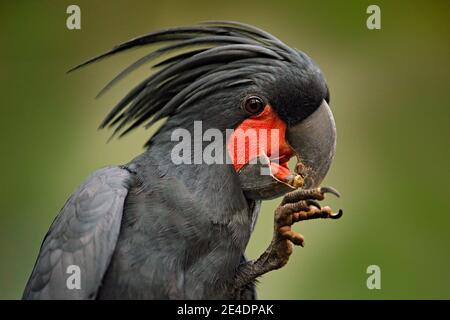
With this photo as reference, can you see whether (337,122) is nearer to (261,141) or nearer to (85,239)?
(261,141)

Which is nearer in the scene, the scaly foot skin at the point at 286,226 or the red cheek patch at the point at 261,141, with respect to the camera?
the scaly foot skin at the point at 286,226

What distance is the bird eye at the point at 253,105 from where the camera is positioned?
102 inches

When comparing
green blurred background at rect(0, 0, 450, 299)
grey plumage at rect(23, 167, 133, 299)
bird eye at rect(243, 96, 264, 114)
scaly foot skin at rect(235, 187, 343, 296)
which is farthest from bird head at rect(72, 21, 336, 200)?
green blurred background at rect(0, 0, 450, 299)

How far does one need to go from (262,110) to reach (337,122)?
2524 mm

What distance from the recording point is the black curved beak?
8.58ft

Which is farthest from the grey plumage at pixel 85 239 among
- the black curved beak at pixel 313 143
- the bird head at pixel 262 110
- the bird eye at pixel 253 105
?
the black curved beak at pixel 313 143

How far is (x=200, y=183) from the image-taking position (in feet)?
8.32

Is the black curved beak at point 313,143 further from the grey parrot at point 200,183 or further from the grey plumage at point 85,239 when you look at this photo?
the grey plumage at point 85,239

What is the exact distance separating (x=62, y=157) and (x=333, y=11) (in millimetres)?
2289

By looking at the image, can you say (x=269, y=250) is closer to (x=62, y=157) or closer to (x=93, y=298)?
(x=93, y=298)

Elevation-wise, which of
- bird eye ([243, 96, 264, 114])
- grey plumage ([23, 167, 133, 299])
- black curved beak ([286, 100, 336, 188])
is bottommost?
grey plumage ([23, 167, 133, 299])

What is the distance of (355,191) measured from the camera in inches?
194

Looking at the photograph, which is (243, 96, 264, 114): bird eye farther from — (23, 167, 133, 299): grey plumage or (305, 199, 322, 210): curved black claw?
(23, 167, 133, 299): grey plumage

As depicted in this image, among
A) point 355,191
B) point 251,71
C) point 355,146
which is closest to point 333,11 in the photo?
point 355,146
